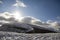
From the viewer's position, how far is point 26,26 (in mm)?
13039

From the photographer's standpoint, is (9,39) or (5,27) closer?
(9,39)

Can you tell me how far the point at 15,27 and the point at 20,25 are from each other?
2.20ft

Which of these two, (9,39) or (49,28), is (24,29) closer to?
(49,28)

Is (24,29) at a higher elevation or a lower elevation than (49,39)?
higher

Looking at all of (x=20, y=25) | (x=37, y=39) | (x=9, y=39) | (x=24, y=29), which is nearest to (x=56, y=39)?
(x=37, y=39)

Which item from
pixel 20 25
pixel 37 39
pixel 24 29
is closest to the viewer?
pixel 37 39

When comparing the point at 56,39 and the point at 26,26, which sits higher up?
the point at 26,26

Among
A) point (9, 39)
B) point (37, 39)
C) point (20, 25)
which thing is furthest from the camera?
point (20, 25)

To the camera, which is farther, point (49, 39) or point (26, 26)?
point (26, 26)

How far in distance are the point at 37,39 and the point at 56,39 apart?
909 millimetres

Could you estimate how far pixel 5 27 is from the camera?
13180mm

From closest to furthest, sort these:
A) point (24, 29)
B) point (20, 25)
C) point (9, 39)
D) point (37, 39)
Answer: point (9, 39)
point (37, 39)
point (24, 29)
point (20, 25)

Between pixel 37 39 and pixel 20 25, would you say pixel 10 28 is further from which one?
pixel 37 39

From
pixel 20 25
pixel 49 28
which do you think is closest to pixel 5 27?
pixel 20 25
